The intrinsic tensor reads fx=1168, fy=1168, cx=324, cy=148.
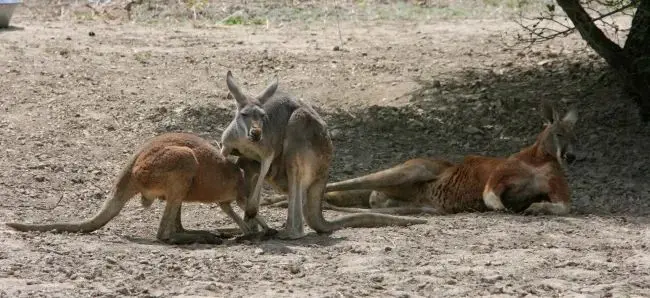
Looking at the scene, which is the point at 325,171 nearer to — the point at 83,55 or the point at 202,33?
the point at 83,55

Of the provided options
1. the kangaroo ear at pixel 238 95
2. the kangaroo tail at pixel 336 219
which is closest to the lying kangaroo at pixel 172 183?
the kangaroo ear at pixel 238 95

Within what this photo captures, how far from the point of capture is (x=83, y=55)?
12.9 meters

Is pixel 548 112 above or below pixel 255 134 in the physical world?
above

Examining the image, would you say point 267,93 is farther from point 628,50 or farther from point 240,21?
point 240,21

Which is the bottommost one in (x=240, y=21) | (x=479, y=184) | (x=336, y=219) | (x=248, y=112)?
(x=336, y=219)

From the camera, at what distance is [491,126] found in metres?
11.2

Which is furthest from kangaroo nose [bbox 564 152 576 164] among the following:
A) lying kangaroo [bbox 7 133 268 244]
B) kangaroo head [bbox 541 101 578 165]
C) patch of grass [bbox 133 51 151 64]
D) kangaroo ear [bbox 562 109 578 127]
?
patch of grass [bbox 133 51 151 64]

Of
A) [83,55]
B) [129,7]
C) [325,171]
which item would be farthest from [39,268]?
[129,7]

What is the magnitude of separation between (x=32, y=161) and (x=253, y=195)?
2616 mm

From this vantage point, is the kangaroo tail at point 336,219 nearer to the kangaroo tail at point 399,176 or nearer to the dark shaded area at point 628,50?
the kangaroo tail at point 399,176

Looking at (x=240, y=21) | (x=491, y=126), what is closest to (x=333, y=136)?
(x=491, y=126)

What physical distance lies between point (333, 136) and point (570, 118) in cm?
234

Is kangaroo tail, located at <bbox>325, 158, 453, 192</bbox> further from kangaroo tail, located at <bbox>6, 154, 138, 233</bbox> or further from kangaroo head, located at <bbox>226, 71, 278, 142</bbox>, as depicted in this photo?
kangaroo tail, located at <bbox>6, 154, 138, 233</bbox>

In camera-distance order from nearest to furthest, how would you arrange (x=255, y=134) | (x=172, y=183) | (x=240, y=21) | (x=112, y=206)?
(x=172, y=183), (x=112, y=206), (x=255, y=134), (x=240, y=21)
